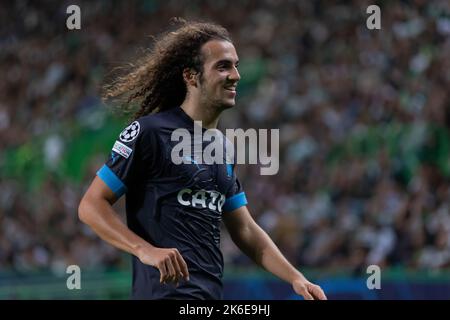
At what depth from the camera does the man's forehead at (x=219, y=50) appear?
4715mm

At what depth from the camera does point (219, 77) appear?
183 inches

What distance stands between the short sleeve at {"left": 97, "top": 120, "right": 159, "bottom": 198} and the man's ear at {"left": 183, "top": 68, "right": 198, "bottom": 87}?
442 millimetres

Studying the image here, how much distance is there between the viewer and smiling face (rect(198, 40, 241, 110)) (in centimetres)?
464

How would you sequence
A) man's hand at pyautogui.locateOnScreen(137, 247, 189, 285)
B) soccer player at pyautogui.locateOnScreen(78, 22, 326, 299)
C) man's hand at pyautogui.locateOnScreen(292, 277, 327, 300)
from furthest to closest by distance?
man's hand at pyautogui.locateOnScreen(292, 277, 327, 300) < soccer player at pyautogui.locateOnScreen(78, 22, 326, 299) < man's hand at pyautogui.locateOnScreen(137, 247, 189, 285)

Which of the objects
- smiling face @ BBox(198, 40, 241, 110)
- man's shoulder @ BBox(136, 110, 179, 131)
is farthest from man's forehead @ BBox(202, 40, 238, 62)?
man's shoulder @ BBox(136, 110, 179, 131)

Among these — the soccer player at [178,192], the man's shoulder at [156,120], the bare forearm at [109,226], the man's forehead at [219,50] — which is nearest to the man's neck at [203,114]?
the soccer player at [178,192]

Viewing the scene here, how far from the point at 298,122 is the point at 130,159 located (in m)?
7.19

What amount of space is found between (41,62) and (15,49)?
0.75 metres

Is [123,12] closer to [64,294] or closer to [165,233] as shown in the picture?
[64,294]

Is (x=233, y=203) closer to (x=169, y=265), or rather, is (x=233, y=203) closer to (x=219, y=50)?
(x=219, y=50)

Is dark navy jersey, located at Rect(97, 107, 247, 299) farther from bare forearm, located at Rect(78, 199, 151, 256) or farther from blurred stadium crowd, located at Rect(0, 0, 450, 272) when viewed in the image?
blurred stadium crowd, located at Rect(0, 0, 450, 272)

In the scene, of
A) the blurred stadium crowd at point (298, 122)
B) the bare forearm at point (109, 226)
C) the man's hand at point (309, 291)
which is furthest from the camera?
the blurred stadium crowd at point (298, 122)

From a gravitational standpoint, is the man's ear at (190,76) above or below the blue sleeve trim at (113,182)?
above

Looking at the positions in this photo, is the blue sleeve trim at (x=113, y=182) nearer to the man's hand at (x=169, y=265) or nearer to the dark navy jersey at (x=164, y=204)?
the dark navy jersey at (x=164, y=204)
